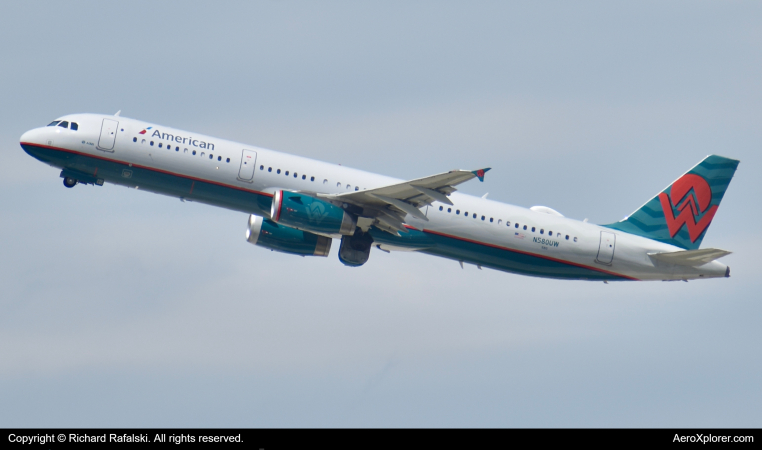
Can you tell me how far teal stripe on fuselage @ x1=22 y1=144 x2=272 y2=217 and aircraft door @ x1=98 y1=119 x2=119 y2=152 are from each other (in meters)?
0.64

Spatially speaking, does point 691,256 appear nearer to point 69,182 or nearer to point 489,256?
point 489,256

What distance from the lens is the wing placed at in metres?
48.0

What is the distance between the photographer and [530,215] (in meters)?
55.9

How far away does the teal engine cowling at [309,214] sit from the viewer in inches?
1954

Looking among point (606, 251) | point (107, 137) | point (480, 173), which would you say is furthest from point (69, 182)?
point (606, 251)

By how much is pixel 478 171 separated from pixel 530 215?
36.7 feet

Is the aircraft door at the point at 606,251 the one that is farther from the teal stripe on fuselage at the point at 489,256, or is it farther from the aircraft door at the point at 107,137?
the aircraft door at the point at 107,137

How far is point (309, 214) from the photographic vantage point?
50156 millimetres

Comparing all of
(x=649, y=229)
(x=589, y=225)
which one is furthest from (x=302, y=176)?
(x=649, y=229)

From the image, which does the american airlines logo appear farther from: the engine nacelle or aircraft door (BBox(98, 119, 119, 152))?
the engine nacelle

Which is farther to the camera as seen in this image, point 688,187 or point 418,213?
point 688,187

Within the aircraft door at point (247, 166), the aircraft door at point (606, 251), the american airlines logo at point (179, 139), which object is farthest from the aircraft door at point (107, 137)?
the aircraft door at point (606, 251)

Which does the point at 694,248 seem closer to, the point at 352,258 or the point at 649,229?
the point at 649,229

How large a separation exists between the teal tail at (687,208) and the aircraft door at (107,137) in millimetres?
30081
